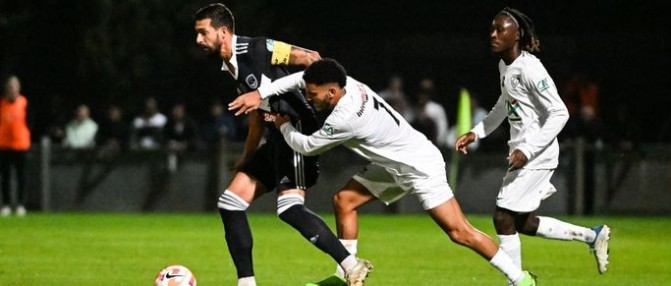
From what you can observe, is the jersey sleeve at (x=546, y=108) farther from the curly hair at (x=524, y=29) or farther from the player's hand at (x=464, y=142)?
the player's hand at (x=464, y=142)

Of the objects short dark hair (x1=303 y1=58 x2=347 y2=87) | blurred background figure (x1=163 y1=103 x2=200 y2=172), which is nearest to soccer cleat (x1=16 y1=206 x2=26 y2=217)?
blurred background figure (x1=163 y1=103 x2=200 y2=172)

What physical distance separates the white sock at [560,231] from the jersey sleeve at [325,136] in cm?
219

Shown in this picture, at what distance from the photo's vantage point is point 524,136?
10461mm

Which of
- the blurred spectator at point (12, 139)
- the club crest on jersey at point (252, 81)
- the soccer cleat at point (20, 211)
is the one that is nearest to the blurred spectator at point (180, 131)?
the blurred spectator at point (12, 139)

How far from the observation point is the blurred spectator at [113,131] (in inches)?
Answer: 922

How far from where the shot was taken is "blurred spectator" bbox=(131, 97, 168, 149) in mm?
23247

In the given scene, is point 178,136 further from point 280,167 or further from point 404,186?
point 404,186

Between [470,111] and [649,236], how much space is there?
6105 mm

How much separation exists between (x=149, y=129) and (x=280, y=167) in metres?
13.5

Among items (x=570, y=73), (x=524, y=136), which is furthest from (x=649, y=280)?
(x=570, y=73)

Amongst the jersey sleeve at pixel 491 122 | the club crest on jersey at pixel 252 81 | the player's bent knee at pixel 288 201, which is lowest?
the player's bent knee at pixel 288 201

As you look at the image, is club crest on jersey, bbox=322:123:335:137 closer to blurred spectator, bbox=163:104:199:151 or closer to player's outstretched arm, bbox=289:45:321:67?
player's outstretched arm, bbox=289:45:321:67

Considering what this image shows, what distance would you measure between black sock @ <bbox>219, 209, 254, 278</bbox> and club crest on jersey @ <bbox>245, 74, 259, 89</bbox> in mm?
877

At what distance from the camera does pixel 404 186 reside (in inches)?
392
